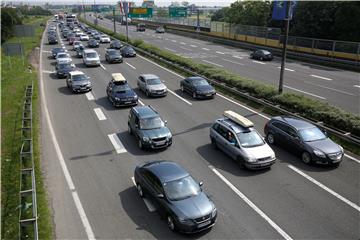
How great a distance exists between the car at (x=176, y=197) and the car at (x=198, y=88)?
14.3 m

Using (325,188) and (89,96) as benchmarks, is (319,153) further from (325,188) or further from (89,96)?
(89,96)

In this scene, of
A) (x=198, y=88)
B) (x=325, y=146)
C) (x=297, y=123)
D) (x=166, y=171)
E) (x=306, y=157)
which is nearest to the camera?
(x=166, y=171)

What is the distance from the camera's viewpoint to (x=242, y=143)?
643 inches

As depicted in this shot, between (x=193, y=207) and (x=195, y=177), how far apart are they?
3.76 metres

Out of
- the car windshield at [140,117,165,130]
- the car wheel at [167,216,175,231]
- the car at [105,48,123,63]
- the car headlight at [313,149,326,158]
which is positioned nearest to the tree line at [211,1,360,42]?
the car at [105,48,123,63]

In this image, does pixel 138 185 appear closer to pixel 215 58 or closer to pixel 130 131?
pixel 130 131

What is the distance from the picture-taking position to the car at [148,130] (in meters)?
17.9

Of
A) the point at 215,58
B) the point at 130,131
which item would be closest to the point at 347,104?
the point at 130,131

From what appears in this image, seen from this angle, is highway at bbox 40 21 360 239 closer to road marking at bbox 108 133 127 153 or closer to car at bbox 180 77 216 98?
road marking at bbox 108 133 127 153

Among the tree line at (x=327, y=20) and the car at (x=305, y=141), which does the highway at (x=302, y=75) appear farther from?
the tree line at (x=327, y=20)

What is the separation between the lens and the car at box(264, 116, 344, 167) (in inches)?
632

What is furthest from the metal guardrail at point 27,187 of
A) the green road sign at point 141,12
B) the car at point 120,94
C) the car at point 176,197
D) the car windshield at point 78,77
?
the green road sign at point 141,12

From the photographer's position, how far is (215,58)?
48.9 metres

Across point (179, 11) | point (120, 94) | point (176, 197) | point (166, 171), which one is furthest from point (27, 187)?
point (179, 11)
